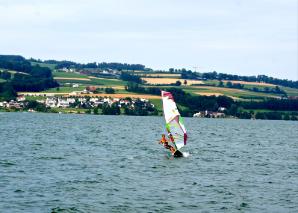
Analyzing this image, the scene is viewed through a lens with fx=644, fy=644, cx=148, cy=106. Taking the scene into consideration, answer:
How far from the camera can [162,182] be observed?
55.5 m

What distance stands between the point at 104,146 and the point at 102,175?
34417 millimetres

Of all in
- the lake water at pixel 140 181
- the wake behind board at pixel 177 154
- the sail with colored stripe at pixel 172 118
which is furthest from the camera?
the wake behind board at pixel 177 154

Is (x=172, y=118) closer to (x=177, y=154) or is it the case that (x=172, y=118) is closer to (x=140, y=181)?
(x=177, y=154)

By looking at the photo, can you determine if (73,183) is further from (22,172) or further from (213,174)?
(213,174)

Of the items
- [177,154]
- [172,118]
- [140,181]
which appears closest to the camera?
[140,181]

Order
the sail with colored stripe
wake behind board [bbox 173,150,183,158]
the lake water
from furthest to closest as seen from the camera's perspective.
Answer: wake behind board [bbox 173,150,183,158]
the sail with colored stripe
the lake water

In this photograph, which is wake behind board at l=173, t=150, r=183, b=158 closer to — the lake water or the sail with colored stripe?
the lake water

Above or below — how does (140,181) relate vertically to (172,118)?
below

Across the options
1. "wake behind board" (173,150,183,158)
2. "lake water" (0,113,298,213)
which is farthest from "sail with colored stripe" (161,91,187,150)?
"wake behind board" (173,150,183,158)

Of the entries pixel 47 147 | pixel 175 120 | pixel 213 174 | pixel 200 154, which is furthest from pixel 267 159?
pixel 47 147

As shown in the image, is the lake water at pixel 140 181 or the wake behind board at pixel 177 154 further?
the wake behind board at pixel 177 154

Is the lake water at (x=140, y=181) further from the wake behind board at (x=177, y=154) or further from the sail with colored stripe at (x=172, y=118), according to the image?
the sail with colored stripe at (x=172, y=118)

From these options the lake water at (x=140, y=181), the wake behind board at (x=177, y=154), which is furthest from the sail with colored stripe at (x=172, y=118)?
the wake behind board at (x=177, y=154)

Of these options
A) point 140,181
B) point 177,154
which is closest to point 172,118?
point 177,154
